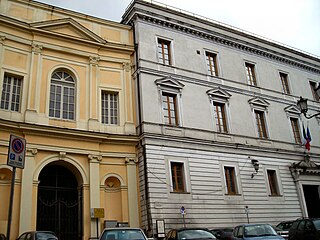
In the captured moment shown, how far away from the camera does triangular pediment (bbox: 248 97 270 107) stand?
25.0 meters

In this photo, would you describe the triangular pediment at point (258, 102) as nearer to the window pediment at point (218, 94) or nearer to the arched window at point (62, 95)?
the window pediment at point (218, 94)

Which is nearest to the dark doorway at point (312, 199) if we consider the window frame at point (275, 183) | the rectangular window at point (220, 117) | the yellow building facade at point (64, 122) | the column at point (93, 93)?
the window frame at point (275, 183)

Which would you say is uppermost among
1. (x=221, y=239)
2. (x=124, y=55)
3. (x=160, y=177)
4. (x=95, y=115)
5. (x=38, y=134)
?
(x=124, y=55)

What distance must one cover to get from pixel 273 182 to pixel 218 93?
702 centimetres

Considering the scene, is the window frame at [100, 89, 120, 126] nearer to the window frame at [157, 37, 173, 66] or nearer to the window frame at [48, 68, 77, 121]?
the window frame at [48, 68, 77, 121]

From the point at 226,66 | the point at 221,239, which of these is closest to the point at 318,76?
the point at 226,66

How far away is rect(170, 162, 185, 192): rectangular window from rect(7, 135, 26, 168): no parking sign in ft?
43.2

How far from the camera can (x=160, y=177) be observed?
1889cm

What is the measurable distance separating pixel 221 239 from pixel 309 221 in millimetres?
4298

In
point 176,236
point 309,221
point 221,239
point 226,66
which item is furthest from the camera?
point 226,66

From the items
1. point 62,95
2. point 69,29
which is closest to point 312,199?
point 62,95

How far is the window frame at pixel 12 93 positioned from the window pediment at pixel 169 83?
24.8 feet

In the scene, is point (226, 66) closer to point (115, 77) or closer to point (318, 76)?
point (115, 77)

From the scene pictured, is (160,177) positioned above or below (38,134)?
below
